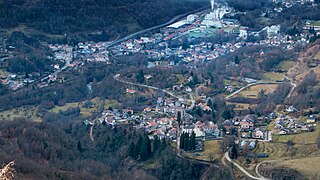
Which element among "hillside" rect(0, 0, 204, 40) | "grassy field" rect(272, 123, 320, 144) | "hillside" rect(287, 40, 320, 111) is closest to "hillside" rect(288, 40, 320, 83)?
"hillside" rect(287, 40, 320, 111)

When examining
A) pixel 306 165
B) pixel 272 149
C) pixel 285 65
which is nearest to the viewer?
pixel 306 165

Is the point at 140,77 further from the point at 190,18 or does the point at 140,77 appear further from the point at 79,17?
the point at 190,18

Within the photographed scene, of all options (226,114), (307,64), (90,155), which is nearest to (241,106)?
(226,114)

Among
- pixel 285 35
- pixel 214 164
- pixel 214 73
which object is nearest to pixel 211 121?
pixel 214 164

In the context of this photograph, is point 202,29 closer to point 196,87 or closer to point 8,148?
point 196,87

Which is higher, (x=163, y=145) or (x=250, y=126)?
(x=163, y=145)

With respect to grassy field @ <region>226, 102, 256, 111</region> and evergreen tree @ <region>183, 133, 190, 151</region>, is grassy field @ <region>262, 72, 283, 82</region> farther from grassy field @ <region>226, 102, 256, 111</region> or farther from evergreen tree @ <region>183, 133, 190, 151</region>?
evergreen tree @ <region>183, 133, 190, 151</region>

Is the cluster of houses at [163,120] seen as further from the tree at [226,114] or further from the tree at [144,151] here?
the tree at [144,151]
